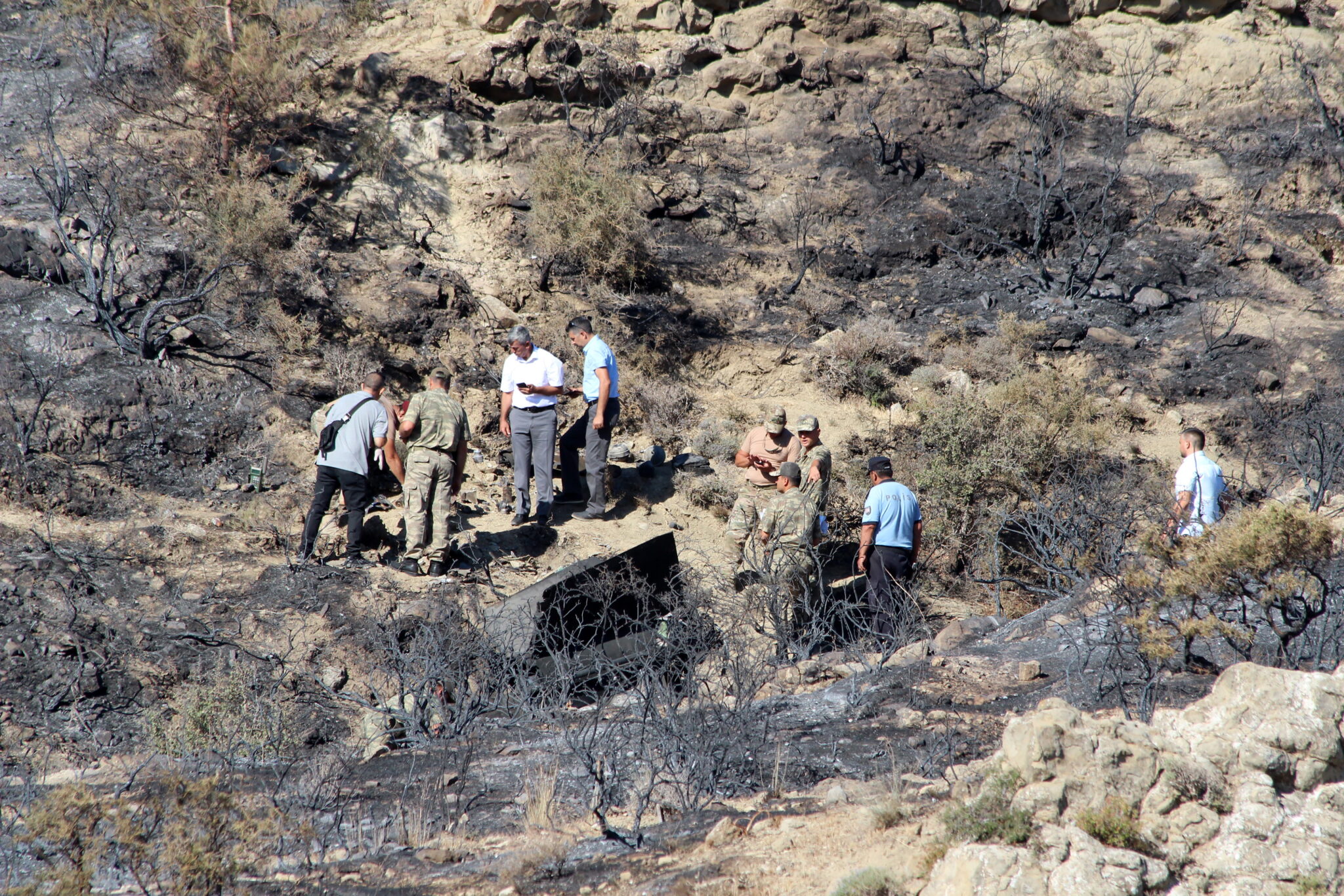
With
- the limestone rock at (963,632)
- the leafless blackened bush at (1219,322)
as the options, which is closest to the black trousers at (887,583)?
the limestone rock at (963,632)

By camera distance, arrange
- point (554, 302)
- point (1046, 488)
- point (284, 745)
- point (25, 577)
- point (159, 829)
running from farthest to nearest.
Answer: point (554, 302)
point (1046, 488)
point (25, 577)
point (284, 745)
point (159, 829)

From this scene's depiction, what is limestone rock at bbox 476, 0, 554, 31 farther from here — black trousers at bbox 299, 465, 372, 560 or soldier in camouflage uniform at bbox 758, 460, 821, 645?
soldier in camouflage uniform at bbox 758, 460, 821, 645

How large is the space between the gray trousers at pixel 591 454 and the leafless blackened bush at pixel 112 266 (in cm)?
362

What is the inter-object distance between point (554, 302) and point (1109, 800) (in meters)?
9.19

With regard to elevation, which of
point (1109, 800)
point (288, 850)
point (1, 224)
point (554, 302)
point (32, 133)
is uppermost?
point (32, 133)

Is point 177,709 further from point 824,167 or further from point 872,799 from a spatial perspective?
point 824,167

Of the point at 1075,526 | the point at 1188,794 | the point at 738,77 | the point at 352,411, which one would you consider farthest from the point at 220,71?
the point at 1188,794

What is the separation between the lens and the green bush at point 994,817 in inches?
129

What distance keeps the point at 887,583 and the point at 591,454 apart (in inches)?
115

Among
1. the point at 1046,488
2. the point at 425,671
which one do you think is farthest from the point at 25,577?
the point at 1046,488

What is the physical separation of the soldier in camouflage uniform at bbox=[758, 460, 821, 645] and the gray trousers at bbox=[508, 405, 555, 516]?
2.09 meters

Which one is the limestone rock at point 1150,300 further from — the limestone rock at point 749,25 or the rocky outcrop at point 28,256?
the rocky outcrop at point 28,256

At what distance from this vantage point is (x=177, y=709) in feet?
20.7

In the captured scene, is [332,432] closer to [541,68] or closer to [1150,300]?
[541,68]
